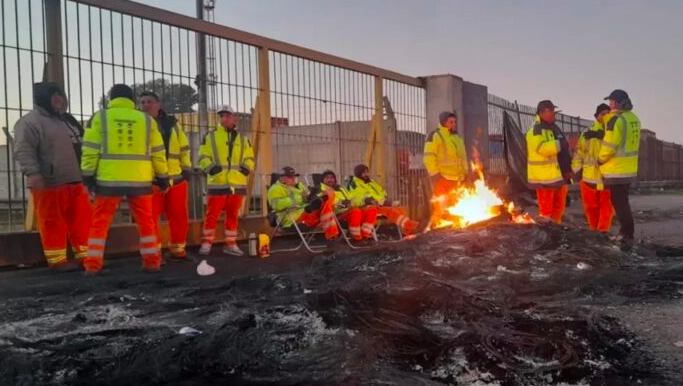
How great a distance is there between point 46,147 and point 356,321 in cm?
413

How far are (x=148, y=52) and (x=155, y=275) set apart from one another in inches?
123

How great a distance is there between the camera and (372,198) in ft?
31.3

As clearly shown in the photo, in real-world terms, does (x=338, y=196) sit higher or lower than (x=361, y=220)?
higher

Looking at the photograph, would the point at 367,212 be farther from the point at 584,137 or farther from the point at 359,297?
the point at 359,297

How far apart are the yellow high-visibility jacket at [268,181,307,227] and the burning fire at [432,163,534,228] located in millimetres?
2193

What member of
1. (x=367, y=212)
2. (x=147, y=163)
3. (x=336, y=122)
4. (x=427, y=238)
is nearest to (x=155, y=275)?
(x=147, y=163)

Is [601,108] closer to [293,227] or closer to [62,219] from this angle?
[293,227]

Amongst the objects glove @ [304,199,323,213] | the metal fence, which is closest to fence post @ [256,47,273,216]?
the metal fence

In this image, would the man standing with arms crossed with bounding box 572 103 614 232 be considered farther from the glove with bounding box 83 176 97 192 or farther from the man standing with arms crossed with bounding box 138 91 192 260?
the glove with bounding box 83 176 97 192

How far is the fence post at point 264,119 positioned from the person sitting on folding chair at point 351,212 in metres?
Result: 0.91

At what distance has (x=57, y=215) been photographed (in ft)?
21.2

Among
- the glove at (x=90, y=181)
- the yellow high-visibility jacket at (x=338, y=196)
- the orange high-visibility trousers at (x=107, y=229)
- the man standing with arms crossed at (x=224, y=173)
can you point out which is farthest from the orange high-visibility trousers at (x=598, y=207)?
the glove at (x=90, y=181)

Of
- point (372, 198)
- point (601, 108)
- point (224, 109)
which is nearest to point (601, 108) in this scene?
point (601, 108)

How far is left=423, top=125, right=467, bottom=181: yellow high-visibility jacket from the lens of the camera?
381 inches
